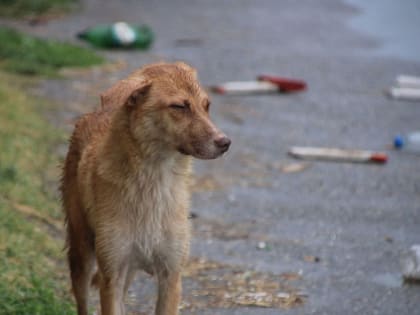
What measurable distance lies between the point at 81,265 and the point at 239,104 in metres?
6.29

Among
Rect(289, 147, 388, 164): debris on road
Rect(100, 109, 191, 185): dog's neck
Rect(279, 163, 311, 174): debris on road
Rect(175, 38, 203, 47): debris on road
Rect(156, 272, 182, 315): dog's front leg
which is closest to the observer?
Rect(100, 109, 191, 185): dog's neck

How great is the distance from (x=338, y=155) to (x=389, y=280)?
307cm

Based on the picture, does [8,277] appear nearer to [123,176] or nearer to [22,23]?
[123,176]

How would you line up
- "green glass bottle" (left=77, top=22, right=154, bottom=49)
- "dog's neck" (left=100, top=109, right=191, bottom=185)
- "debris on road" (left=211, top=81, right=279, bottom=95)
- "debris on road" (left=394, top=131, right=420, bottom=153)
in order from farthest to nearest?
1. "green glass bottle" (left=77, top=22, right=154, bottom=49)
2. "debris on road" (left=211, top=81, right=279, bottom=95)
3. "debris on road" (left=394, top=131, right=420, bottom=153)
4. "dog's neck" (left=100, top=109, right=191, bottom=185)

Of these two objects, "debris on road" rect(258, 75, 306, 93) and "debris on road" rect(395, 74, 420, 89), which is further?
"debris on road" rect(395, 74, 420, 89)

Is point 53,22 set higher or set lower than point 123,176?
lower

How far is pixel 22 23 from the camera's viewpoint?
1555 cm

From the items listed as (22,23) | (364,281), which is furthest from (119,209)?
(22,23)

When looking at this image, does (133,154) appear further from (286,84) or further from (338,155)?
(286,84)

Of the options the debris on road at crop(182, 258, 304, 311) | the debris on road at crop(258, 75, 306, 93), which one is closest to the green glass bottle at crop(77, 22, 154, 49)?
the debris on road at crop(258, 75, 306, 93)

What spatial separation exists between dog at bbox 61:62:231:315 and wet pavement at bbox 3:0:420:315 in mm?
1268

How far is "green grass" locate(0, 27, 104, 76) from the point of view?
12.5 metres

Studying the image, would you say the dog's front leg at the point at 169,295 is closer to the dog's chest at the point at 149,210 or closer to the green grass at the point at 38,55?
the dog's chest at the point at 149,210

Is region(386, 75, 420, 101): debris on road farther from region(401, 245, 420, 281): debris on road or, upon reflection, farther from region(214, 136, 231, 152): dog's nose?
region(214, 136, 231, 152): dog's nose
